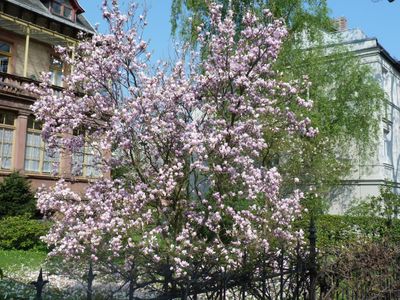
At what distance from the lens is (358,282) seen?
508cm

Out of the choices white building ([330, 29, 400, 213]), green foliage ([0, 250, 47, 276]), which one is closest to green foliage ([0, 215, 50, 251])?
green foliage ([0, 250, 47, 276])

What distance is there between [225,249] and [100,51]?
12.0 ft

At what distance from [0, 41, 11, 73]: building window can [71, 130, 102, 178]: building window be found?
15.8 m

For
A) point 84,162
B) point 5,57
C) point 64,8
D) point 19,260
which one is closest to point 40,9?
point 64,8

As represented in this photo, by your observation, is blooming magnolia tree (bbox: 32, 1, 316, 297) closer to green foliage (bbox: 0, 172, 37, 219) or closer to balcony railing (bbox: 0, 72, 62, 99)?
green foliage (bbox: 0, 172, 37, 219)

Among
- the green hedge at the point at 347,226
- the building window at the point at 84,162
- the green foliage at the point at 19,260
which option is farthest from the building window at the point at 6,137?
the green hedge at the point at 347,226

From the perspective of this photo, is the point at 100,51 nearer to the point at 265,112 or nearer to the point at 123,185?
the point at 123,185

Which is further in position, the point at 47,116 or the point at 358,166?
the point at 358,166

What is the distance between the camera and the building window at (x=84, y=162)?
746 centimetres

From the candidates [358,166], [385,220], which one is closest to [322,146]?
[385,220]

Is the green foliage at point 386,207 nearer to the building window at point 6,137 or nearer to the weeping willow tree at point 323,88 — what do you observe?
the weeping willow tree at point 323,88

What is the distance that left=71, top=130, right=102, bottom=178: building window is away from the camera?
7.46 metres

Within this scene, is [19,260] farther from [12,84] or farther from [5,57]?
[5,57]

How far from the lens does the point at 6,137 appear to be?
19609 mm
